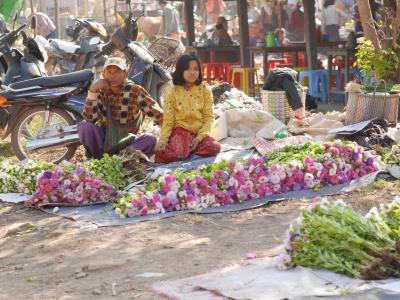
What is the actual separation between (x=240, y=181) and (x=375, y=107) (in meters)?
2.84

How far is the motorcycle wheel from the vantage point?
8641mm

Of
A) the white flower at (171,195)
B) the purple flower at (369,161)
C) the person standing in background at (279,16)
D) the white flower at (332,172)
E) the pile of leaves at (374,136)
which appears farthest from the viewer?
the person standing in background at (279,16)

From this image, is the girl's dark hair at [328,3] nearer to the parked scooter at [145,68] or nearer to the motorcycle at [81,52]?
the motorcycle at [81,52]

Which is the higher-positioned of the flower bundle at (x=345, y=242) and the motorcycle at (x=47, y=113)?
the motorcycle at (x=47, y=113)

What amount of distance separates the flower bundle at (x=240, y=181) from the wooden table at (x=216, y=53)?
35.4 feet

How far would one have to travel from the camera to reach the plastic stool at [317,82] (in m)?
14.4

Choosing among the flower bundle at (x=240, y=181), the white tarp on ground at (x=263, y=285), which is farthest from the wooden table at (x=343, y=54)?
the white tarp on ground at (x=263, y=285)

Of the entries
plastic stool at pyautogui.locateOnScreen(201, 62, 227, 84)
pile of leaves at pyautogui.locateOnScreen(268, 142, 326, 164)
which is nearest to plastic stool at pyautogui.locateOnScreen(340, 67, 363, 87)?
plastic stool at pyautogui.locateOnScreen(201, 62, 227, 84)

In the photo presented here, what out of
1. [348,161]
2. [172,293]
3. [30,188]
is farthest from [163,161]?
[172,293]

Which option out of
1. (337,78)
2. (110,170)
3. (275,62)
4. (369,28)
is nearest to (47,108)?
(110,170)

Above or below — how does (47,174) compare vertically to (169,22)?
below

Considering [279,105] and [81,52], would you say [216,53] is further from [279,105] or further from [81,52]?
[279,105]

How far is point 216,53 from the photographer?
17.8 m

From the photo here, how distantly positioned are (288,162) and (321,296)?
2.91 m
